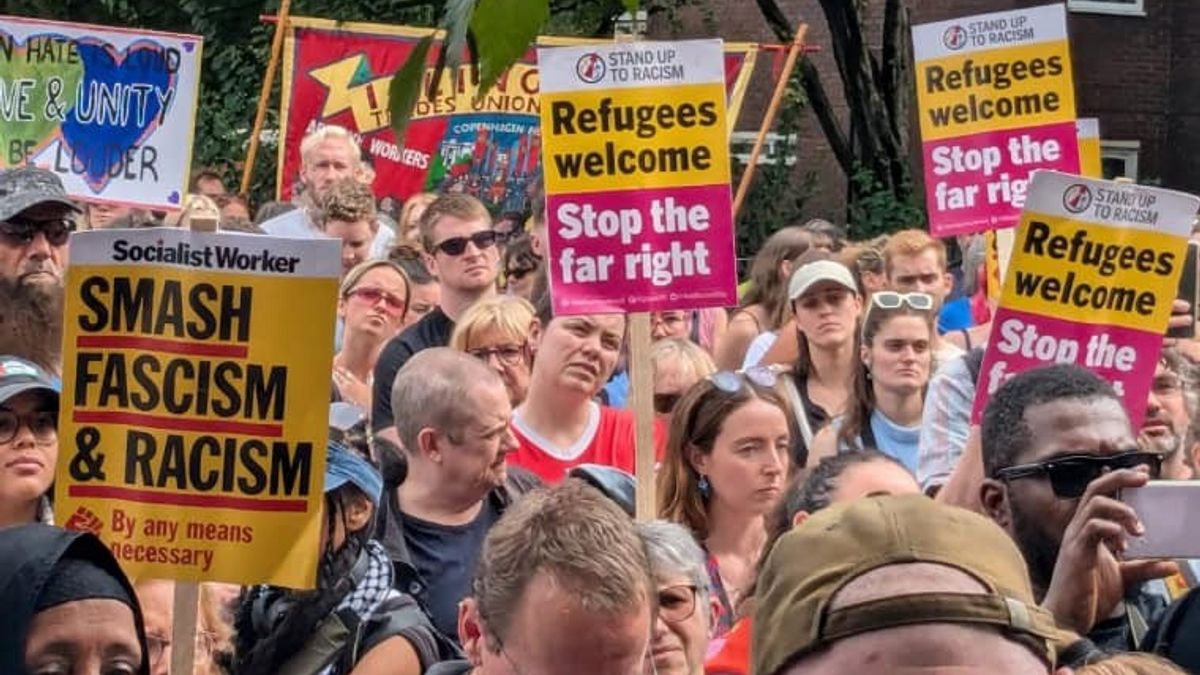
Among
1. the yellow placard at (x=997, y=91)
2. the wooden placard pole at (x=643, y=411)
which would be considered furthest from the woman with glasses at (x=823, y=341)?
the wooden placard pole at (x=643, y=411)

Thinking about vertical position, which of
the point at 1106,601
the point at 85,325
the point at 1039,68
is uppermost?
the point at 1039,68

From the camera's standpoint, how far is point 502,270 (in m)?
10.6

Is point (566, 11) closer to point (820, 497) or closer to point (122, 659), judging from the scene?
point (820, 497)

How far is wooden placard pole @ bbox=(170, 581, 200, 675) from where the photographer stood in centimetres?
460

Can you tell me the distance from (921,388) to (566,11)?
13038 millimetres

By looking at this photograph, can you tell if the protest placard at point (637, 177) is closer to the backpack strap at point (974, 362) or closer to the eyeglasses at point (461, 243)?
the backpack strap at point (974, 362)

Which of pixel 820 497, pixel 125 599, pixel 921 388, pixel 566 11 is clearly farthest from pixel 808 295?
pixel 566 11

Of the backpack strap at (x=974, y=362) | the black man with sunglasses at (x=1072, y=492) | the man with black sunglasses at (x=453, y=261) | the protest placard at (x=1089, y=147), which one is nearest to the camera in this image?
the black man with sunglasses at (x=1072, y=492)

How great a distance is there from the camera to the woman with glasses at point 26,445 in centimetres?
523

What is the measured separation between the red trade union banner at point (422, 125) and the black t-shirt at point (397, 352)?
5.31 meters

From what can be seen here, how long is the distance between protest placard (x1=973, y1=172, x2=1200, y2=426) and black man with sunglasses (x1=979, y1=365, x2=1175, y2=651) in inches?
63.8

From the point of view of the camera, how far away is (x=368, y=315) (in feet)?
29.2

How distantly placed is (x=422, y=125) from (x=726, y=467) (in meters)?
7.95

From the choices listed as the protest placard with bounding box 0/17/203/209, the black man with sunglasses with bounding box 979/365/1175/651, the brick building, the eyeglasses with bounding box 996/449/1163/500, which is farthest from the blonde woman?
the brick building
